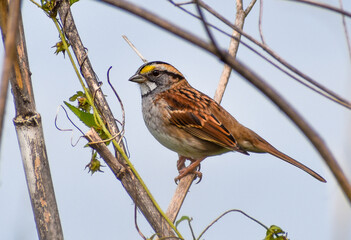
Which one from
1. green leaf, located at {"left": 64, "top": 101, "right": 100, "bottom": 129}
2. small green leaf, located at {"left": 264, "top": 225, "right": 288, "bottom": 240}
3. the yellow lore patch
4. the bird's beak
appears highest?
the yellow lore patch

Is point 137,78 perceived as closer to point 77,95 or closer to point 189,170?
point 189,170

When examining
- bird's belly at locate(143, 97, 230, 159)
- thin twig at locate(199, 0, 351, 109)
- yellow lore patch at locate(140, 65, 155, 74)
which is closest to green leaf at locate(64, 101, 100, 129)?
thin twig at locate(199, 0, 351, 109)

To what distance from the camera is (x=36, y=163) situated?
2.07 m

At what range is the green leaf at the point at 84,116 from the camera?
106 inches

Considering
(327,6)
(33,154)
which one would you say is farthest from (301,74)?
(33,154)

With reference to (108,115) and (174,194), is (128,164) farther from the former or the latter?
(174,194)

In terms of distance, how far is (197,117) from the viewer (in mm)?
4531

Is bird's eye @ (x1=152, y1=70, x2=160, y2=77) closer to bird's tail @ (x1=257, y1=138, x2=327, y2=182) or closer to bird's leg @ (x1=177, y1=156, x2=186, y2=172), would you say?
bird's leg @ (x1=177, y1=156, x2=186, y2=172)

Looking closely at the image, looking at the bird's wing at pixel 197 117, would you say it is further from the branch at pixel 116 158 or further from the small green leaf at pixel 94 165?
the small green leaf at pixel 94 165

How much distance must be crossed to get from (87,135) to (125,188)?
395 millimetres

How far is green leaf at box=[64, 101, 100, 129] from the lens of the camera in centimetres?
270

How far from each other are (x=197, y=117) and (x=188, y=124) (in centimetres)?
11

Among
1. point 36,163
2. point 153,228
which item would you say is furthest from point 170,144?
point 36,163

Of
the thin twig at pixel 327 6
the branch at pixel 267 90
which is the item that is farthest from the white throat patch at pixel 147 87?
the branch at pixel 267 90
